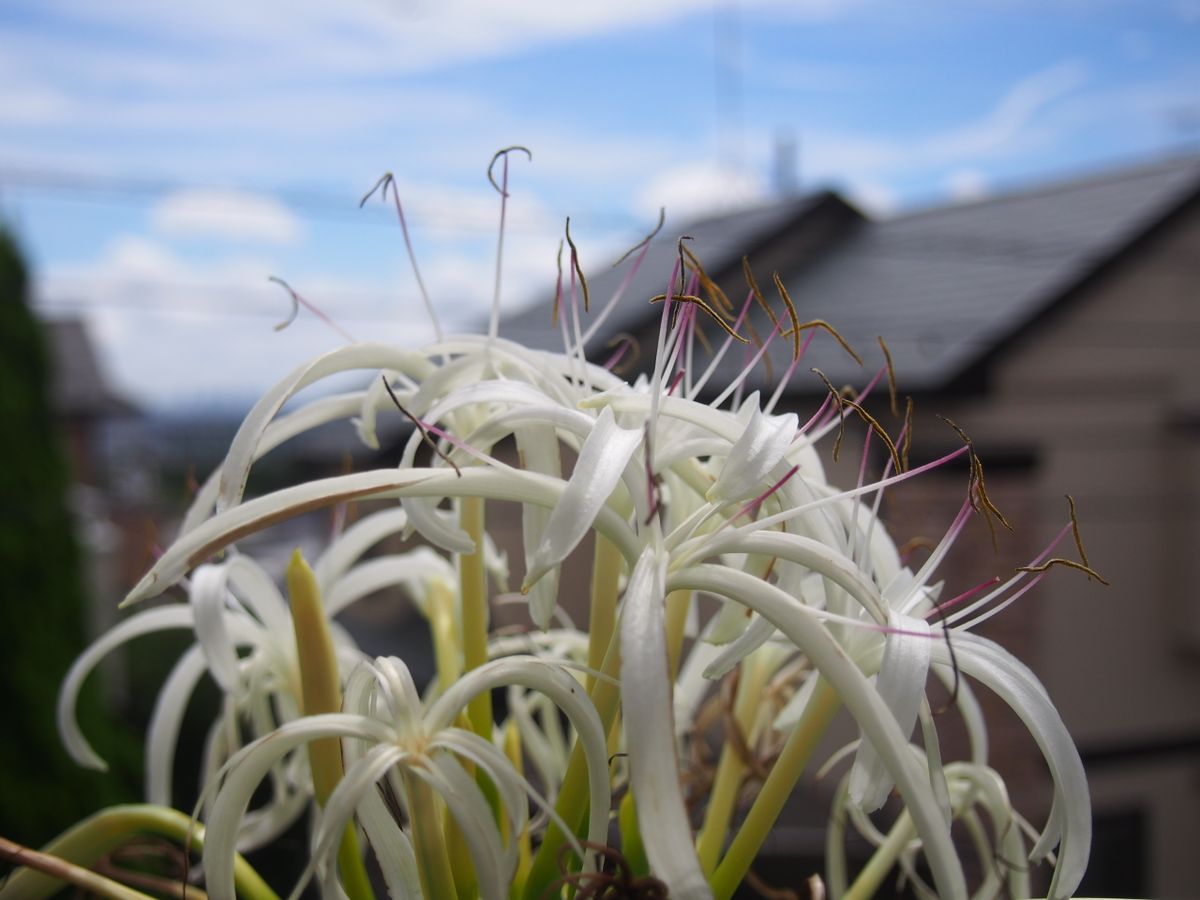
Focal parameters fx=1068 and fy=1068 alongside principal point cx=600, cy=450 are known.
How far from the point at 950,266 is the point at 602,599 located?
12.4 feet

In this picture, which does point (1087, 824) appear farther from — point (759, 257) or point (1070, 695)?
point (759, 257)

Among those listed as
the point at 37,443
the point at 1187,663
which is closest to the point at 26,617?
the point at 37,443

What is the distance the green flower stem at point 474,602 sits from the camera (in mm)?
510

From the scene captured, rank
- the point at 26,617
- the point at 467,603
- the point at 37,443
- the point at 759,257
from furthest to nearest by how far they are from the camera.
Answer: the point at 759,257, the point at 37,443, the point at 26,617, the point at 467,603

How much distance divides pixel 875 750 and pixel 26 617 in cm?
277

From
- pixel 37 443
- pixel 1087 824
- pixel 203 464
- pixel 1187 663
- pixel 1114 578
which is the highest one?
pixel 1087 824

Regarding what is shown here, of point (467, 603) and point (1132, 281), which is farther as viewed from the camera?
point (1132, 281)

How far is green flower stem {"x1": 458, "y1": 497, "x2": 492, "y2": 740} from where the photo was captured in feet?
1.67

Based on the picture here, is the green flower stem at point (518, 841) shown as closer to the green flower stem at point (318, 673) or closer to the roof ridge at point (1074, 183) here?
the green flower stem at point (318, 673)

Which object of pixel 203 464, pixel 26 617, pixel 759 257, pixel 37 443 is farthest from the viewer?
pixel 203 464

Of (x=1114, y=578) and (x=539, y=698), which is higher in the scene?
(x=539, y=698)

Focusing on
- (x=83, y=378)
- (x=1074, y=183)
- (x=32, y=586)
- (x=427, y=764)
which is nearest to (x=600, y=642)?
(x=427, y=764)

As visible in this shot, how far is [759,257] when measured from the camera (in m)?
3.73

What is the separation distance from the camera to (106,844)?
511 mm
